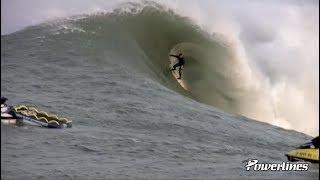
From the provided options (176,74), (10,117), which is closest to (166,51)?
(176,74)

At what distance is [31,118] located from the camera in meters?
13.6

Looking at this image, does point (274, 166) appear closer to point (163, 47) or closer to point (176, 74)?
point (176, 74)

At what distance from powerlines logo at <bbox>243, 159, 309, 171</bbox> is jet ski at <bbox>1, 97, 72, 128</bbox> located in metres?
4.68

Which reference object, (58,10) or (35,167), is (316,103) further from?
(35,167)

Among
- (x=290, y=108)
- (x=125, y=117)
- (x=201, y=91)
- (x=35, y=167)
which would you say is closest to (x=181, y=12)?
(x=201, y=91)

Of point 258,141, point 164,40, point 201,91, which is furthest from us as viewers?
point 164,40

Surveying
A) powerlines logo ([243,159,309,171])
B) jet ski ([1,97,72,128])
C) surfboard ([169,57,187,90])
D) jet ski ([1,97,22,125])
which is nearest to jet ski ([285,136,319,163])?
powerlines logo ([243,159,309,171])

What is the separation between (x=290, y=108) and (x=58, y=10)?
12066 mm

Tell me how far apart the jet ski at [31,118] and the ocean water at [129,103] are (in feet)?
1.16

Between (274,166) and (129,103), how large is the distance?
19.2ft

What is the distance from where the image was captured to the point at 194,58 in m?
27.3

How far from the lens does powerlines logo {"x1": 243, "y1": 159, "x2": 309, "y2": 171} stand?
35.6ft

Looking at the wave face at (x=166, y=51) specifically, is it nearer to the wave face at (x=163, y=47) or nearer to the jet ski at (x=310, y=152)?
the wave face at (x=163, y=47)

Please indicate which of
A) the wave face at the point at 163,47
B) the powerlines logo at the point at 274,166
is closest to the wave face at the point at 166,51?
the wave face at the point at 163,47
